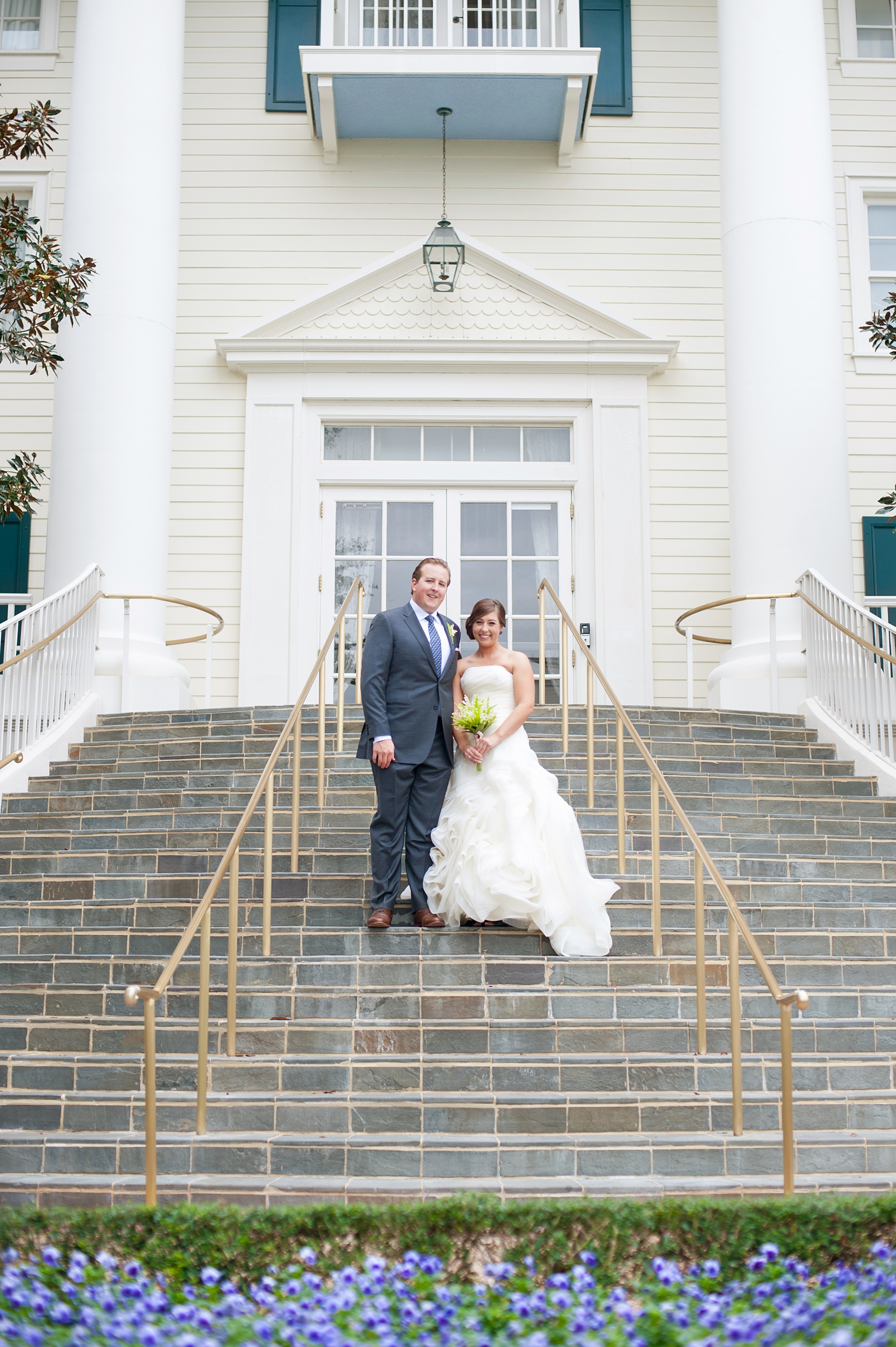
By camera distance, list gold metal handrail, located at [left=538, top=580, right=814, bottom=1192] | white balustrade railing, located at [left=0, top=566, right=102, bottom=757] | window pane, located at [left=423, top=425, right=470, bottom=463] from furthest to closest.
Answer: window pane, located at [left=423, top=425, right=470, bottom=463] < white balustrade railing, located at [left=0, top=566, right=102, bottom=757] < gold metal handrail, located at [left=538, top=580, right=814, bottom=1192]

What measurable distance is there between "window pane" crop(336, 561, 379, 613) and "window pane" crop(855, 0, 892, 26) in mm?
7654

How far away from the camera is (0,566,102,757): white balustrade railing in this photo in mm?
8977

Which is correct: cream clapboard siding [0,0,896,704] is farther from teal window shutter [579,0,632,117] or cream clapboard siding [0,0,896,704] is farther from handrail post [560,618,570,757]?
handrail post [560,618,570,757]

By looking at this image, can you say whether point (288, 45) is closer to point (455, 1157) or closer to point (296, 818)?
point (296, 818)

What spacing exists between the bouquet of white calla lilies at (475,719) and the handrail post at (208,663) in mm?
5331

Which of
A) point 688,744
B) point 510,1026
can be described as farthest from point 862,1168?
point 688,744

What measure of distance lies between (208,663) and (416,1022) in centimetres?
658

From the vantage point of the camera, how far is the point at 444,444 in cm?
1312

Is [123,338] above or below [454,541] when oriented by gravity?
above

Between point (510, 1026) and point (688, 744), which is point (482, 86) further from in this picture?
point (510, 1026)

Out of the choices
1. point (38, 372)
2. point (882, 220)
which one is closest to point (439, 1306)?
point (38, 372)

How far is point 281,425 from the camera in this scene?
13.0 m

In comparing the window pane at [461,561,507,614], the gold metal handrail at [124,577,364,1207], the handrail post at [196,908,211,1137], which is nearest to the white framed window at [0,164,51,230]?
the window pane at [461,561,507,614]

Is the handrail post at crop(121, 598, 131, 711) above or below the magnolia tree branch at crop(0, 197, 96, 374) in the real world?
below
